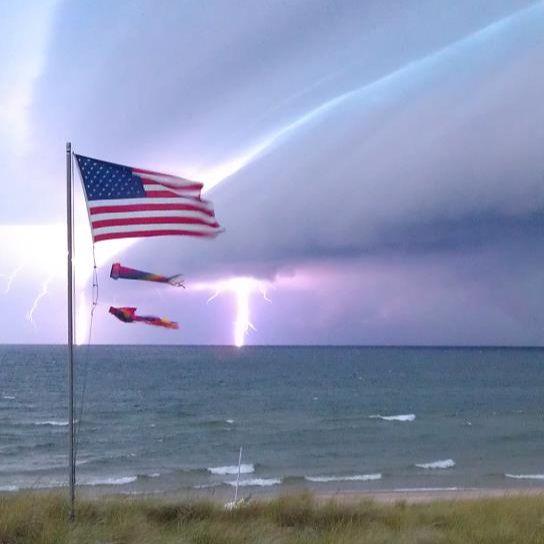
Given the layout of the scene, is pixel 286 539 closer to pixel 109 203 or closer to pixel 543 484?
pixel 109 203

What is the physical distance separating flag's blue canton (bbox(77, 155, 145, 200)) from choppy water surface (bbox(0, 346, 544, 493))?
16.6 metres

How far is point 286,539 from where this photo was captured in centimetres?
1030

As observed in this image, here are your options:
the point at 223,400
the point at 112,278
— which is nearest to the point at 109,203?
the point at 112,278

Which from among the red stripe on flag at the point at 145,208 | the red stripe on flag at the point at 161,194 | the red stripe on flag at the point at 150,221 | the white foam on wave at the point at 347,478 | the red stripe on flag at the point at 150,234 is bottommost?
the white foam on wave at the point at 347,478

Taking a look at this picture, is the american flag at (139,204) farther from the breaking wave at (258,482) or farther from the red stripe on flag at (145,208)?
the breaking wave at (258,482)

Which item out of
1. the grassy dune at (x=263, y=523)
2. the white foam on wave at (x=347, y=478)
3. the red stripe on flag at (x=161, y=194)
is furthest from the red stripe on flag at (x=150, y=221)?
the white foam on wave at (x=347, y=478)

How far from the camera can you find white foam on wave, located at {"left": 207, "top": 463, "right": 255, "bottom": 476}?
1208 inches

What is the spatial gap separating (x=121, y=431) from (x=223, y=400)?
20.8 meters

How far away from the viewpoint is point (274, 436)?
139ft

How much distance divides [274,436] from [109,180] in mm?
32754

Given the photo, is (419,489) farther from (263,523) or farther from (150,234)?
(150,234)

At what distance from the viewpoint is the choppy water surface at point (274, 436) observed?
29.3m

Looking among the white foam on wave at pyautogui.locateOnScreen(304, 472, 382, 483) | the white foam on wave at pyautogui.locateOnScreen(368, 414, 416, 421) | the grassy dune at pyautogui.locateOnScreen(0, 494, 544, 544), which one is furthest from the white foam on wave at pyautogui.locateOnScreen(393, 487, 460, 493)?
the white foam on wave at pyautogui.locateOnScreen(368, 414, 416, 421)

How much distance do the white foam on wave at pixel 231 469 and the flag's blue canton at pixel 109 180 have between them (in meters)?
20.9
